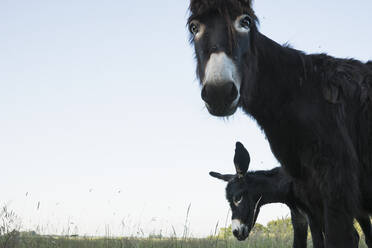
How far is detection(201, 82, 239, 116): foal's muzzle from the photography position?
260 centimetres

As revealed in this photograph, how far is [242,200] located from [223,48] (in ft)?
15.1

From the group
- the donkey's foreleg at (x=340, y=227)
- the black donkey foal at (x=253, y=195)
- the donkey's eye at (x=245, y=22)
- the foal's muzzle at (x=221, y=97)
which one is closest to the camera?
the foal's muzzle at (x=221, y=97)

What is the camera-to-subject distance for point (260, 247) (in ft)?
23.1

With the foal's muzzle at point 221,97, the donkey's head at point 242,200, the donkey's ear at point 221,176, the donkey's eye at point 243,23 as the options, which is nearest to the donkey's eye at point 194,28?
the donkey's eye at point 243,23

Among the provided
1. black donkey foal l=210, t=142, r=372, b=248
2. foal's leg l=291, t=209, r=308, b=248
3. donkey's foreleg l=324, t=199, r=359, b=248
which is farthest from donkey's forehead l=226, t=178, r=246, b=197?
donkey's foreleg l=324, t=199, r=359, b=248

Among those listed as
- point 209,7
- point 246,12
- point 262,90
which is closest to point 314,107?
point 262,90

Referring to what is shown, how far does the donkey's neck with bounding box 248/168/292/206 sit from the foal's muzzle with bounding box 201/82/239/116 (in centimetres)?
466

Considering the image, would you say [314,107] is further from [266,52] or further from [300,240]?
[300,240]

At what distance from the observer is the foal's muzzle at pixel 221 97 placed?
8.54 ft

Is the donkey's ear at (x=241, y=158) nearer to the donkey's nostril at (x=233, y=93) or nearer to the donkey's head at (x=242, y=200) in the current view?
the donkey's head at (x=242, y=200)

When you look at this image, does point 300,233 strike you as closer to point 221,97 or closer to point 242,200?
point 242,200

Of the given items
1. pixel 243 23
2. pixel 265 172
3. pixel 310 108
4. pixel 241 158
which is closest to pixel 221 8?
pixel 243 23

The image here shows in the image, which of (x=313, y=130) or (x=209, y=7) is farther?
(x=313, y=130)

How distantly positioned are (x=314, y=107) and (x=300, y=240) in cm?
389
